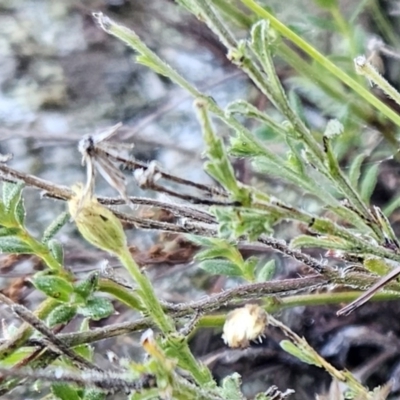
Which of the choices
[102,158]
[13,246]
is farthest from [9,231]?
[102,158]

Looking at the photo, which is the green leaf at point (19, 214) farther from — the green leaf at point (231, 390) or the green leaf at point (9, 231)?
the green leaf at point (231, 390)


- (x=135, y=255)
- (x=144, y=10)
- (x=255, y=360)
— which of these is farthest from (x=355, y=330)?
(x=144, y=10)

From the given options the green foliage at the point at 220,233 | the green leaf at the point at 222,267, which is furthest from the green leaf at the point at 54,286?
the green leaf at the point at 222,267

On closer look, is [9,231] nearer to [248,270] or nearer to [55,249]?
[55,249]

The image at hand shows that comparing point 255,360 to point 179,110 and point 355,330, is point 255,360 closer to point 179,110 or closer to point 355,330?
point 355,330

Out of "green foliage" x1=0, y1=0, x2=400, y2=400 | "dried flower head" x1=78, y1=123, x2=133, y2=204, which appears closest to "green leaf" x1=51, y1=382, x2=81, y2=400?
"green foliage" x1=0, y1=0, x2=400, y2=400

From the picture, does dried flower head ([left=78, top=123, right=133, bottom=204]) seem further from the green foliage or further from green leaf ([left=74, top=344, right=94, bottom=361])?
green leaf ([left=74, top=344, right=94, bottom=361])

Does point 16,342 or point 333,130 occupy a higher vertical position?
point 333,130
